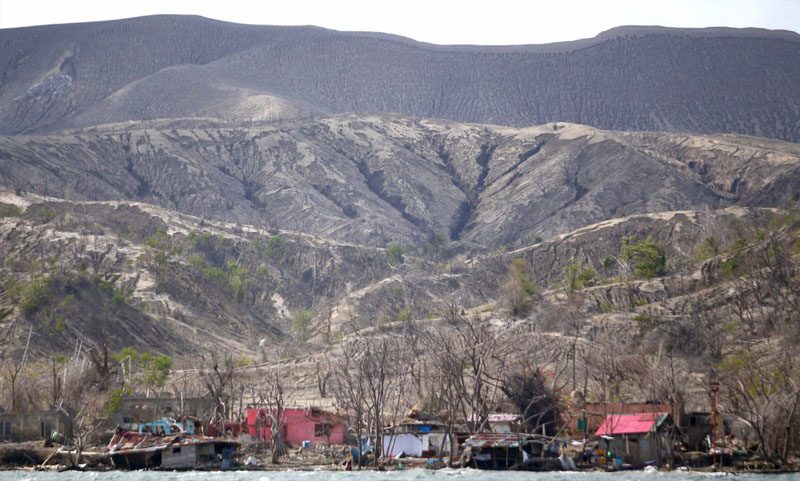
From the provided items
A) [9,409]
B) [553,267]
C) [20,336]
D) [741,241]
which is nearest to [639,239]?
[553,267]

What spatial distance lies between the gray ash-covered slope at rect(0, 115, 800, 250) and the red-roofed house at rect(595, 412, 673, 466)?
99.9 meters

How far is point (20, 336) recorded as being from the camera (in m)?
101

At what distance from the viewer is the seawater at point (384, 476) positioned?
2031 inches

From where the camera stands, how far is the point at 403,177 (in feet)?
605

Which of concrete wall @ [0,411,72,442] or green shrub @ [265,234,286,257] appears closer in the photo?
concrete wall @ [0,411,72,442]

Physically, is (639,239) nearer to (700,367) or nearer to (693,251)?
(693,251)

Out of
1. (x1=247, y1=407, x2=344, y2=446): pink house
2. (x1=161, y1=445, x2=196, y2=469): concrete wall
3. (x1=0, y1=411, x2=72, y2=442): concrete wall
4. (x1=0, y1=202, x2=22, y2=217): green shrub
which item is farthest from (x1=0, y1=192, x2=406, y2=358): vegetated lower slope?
(x1=161, y1=445, x2=196, y2=469): concrete wall

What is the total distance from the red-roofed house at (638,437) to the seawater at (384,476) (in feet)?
11.6

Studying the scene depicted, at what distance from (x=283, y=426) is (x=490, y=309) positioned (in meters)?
41.6

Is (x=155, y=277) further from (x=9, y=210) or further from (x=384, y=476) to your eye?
(x=384, y=476)

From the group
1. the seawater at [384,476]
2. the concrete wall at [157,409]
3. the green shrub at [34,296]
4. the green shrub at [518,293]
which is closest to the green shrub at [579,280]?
the green shrub at [518,293]

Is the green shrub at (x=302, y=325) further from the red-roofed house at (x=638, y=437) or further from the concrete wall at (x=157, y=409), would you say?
the red-roofed house at (x=638, y=437)

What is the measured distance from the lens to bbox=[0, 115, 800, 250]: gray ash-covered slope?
16550 centimetres

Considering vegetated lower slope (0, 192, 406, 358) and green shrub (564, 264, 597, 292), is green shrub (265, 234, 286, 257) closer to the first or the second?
vegetated lower slope (0, 192, 406, 358)
